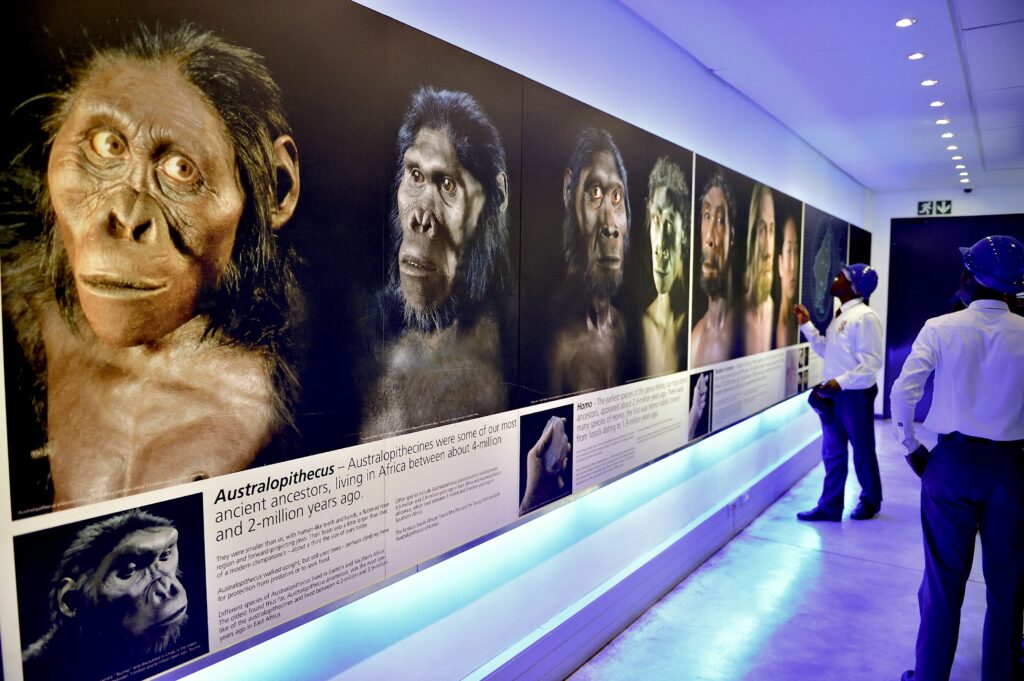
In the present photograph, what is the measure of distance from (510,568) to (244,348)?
1566mm

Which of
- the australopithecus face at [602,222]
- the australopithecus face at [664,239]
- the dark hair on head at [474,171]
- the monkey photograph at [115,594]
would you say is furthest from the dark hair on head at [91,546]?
the australopithecus face at [664,239]

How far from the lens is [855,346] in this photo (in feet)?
16.4

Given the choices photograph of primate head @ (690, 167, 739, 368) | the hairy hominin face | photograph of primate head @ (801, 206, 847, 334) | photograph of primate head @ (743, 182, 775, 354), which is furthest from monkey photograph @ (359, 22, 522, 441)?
photograph of primate head @ (801, 206, 847, 334)

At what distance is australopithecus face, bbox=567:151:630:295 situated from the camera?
292cm

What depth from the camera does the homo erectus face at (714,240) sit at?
13.5 feet

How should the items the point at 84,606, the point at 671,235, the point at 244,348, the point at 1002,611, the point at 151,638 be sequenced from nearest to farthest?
the point at 84,606 → the point at 151,638 → the point at 244,348 → the point at 1002,611 → the point at 671,235

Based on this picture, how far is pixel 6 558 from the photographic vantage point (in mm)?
1259

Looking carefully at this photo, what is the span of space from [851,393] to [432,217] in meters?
4.23

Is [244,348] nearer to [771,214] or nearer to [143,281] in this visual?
[143,281]

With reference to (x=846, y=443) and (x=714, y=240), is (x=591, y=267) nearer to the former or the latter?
(x=714, y=240)

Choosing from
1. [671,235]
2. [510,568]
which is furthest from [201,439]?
[671,235]

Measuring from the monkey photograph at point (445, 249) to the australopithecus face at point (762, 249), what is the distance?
299 cm

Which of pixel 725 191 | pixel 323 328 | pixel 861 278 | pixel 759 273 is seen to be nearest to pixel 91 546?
pixel 323 328

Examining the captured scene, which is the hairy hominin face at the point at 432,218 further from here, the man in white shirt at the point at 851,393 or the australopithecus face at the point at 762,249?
the man in white shirt at the point at 851,393
